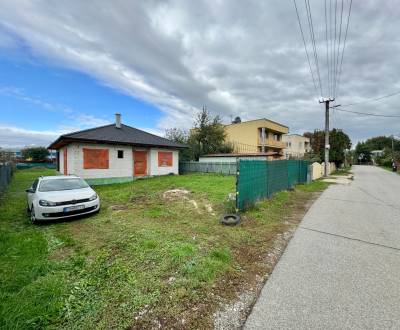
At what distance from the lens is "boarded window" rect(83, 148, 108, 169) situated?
52.3 feet

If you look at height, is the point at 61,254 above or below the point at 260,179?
below

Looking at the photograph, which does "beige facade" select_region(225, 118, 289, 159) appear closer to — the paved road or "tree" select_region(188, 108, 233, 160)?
"tree" select_region(188, 108, 233, 160)

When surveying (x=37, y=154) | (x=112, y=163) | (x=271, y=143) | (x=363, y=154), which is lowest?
(x=112, y=163)

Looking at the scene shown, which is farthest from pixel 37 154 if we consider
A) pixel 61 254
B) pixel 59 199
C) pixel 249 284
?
pixel 249 284

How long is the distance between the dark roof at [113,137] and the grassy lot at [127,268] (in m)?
9.21

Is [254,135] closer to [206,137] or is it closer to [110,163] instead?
[206,137]

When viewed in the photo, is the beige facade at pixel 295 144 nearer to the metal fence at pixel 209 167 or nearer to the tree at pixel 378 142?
the metal fence at pixel 209 167

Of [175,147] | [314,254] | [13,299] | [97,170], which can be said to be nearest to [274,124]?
[175,147]

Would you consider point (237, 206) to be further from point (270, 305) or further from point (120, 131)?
point (120, 131)

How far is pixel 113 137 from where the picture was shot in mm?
17547

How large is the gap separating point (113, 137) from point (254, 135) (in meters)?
23.2

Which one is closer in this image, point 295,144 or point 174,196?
point 174,196

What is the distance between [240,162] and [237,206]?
1456mm

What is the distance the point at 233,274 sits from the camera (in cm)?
368
